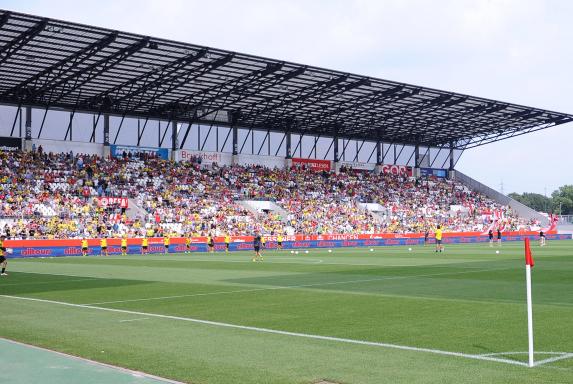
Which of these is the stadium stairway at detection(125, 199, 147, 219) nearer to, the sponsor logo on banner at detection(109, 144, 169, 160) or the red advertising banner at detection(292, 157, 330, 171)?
the sponsor logo on banner at detection(109, 144, 169, 160)

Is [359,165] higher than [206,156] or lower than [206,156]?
higher

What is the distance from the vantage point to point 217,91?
59.8m

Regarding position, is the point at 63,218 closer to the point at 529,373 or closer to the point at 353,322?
the point at 353,322

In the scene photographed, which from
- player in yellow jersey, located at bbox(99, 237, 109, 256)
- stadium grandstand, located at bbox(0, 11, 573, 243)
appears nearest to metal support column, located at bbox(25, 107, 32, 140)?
stadium grandstand, located at bbox(0, 11, 573, 243)

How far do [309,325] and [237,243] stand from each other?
42.2m

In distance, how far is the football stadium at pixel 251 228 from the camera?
34.4 feet

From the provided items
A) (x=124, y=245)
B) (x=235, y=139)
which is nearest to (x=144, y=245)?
(x=124, y=245)

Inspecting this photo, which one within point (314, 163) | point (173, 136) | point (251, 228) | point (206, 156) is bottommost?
point (251, 228)

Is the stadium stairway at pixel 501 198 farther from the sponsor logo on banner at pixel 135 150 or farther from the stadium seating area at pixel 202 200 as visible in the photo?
the sponsor logo on banner at pixel 135 150

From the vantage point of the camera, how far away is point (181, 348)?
36.3 ft

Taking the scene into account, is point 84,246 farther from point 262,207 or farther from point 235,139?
point 235,139

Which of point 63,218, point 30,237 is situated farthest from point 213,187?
point 30,237

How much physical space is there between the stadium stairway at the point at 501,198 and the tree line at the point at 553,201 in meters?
72.0

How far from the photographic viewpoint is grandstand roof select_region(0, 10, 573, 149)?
45156 millimetres
